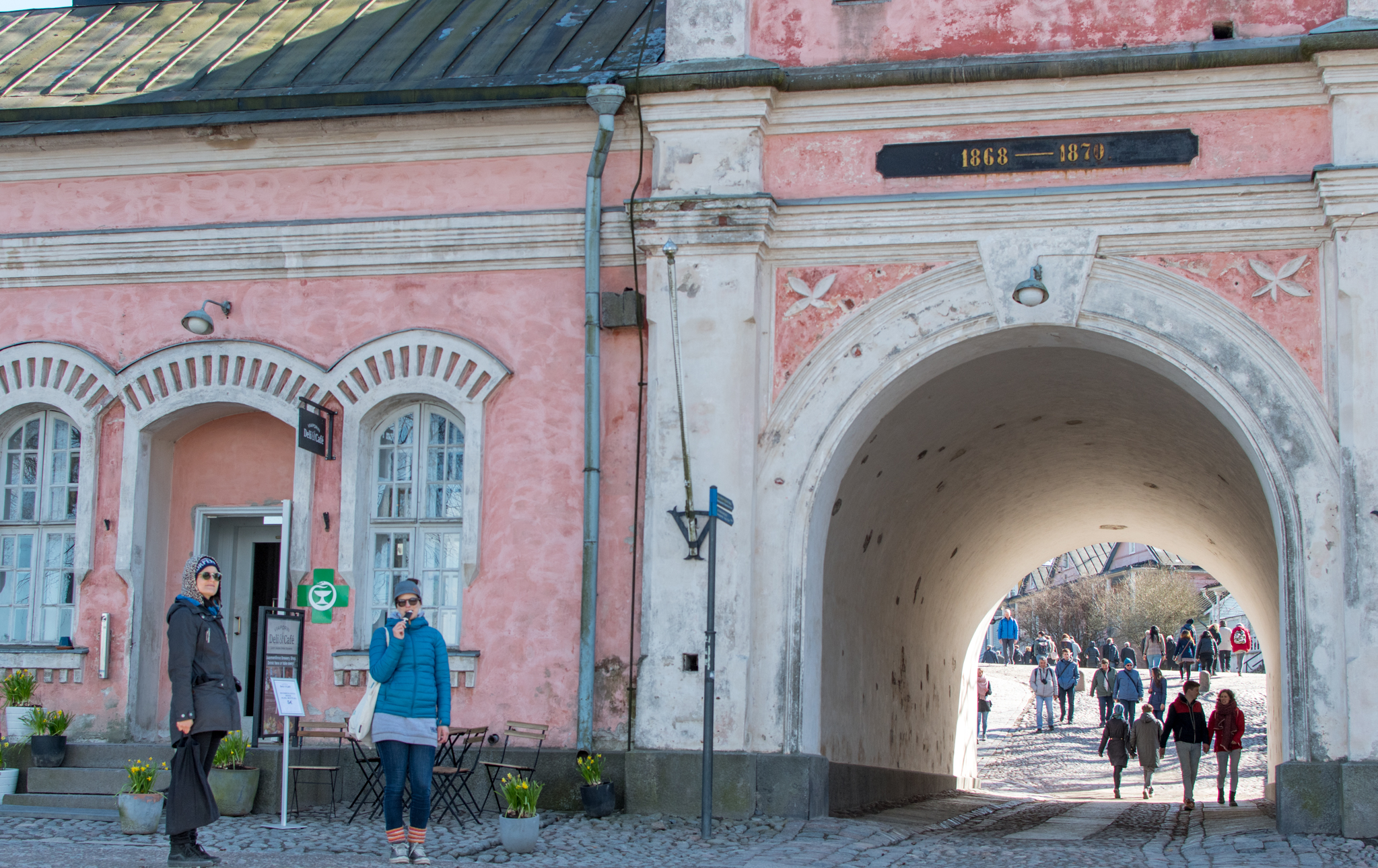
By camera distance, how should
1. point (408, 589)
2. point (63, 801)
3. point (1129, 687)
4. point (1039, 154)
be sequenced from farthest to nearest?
1. point (1129, 687)
2. point (1039, 154)
3. point (63, 801)
4. point (408, 589)

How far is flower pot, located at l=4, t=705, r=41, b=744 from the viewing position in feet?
39.9

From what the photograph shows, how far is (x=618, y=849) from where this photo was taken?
952 cm

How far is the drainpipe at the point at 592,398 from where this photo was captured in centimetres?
1145

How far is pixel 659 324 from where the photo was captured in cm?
1160

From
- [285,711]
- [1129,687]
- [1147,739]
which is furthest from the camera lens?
[1129,687]

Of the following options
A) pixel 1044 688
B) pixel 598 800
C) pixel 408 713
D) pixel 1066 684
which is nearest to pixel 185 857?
pixel 408 713

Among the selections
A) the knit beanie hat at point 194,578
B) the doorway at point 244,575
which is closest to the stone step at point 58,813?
the doorway at point 244,575

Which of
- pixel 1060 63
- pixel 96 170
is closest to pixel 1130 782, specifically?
pixel 1060 63

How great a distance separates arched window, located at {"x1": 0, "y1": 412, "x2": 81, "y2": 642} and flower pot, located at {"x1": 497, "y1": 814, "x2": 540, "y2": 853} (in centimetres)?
555

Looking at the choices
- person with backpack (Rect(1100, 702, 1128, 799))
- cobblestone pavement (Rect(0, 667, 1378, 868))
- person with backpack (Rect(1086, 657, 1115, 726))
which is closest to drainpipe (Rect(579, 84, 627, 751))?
cobblestone pavement (Rect(0, 667, 1378, 868))

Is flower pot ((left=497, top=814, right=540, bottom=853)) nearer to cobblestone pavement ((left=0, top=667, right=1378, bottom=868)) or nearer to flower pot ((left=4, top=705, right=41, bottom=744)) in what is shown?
cobblestone pavement ((left=0, top=667, right=1378, bottom=868))

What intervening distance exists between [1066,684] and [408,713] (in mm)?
21739

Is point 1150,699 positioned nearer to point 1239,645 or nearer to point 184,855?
point 1239,645

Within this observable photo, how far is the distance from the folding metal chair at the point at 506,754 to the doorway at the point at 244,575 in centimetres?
297
